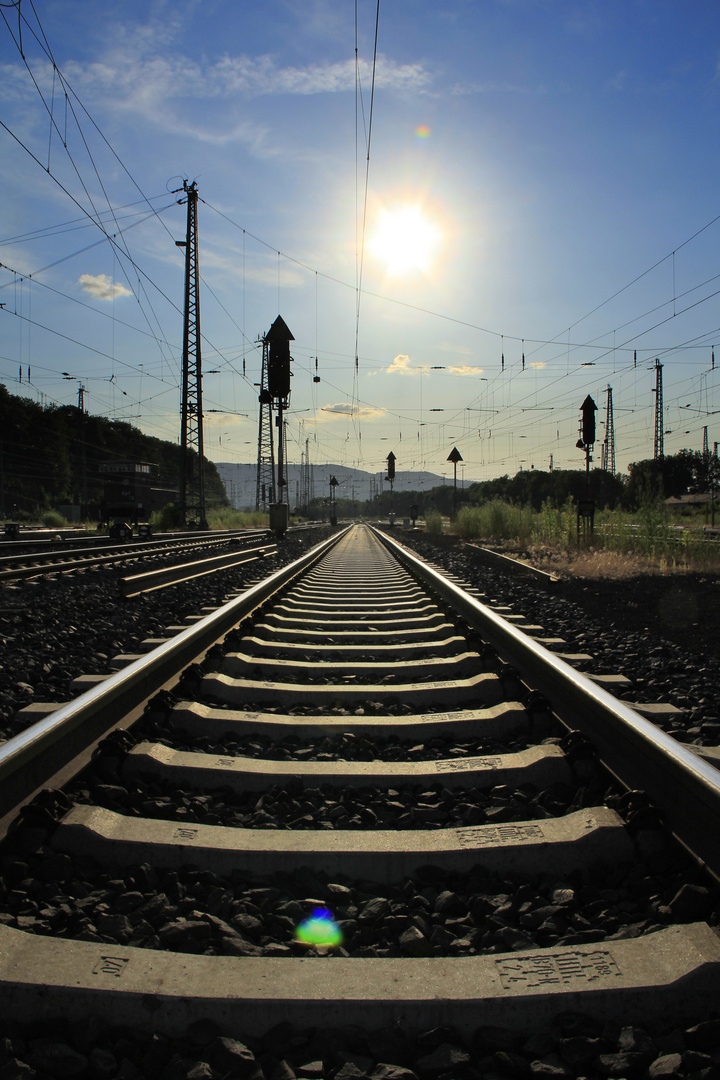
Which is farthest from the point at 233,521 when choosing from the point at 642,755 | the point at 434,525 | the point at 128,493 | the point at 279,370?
the point at 642,755

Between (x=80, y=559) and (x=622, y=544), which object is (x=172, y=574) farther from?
(x=622, y=544)

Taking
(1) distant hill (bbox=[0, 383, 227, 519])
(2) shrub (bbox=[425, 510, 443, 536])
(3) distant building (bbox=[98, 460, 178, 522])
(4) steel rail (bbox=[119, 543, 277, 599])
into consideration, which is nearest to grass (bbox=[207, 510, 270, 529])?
(3) distant building (bbox=[98, 460, 178, 522])

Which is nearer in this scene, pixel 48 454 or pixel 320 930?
pixel 320 930

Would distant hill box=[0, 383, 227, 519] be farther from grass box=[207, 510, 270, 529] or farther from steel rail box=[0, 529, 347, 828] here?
steel rail box=[0, 529, 347, 828]

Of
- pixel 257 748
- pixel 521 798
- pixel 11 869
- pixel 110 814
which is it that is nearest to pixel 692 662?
pixel 521 798

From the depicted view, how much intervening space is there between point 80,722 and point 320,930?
47.7 inches

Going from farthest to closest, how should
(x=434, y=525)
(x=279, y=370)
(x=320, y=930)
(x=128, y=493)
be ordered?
(x=128, y=493) → (x=434, y=525) → (x=279, y=370) → (x=320, y=930)

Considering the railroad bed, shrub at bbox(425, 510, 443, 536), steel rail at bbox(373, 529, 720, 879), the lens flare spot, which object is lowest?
the lens flare spot

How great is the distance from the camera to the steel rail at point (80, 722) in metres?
1.96

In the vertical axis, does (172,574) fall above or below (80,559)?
below

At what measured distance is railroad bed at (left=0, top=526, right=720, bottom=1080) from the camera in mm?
1247

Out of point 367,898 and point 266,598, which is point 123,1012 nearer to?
point 367,898

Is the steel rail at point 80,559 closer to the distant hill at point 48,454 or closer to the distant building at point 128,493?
the distant building at point 128,493

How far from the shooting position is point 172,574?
9242 mm
